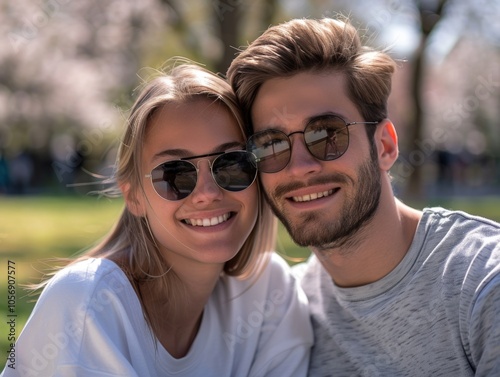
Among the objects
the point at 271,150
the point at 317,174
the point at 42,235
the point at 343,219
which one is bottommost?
the point at 42,235

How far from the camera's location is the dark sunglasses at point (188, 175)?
3.50 metres

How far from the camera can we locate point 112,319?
3154mm

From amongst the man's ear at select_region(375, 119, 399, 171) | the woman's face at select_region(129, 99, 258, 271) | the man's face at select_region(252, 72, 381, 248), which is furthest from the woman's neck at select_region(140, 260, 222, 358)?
the man's ear at select_region(375, 119, 399, 171)

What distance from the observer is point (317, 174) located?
3523 millimetres

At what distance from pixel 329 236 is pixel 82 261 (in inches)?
50.0

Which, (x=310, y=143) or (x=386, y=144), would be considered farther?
(x=386, y=144)

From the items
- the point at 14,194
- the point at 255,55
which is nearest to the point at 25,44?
the point at 14,194

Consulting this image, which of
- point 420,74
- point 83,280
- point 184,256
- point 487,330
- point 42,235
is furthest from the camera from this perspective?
point 420,74

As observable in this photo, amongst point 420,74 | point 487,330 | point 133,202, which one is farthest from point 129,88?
point 487,330

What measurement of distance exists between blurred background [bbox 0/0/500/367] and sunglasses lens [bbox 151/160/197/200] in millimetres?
930

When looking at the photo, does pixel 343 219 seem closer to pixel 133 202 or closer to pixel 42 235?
pixel 133 202

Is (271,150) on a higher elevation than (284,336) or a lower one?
higher

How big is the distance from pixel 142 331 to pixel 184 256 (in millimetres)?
530

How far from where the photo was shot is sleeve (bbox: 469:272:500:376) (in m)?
2.99
